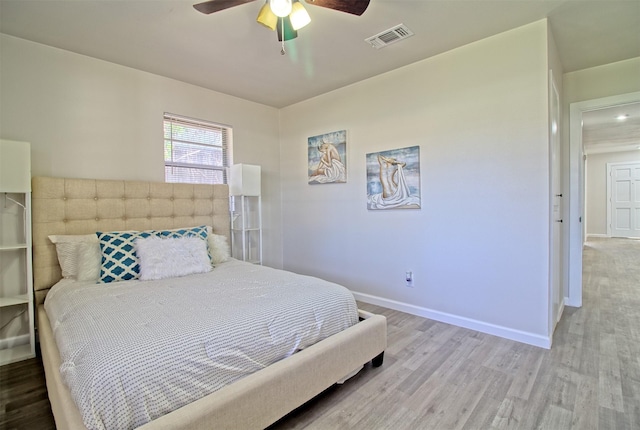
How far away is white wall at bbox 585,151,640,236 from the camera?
8.71 m

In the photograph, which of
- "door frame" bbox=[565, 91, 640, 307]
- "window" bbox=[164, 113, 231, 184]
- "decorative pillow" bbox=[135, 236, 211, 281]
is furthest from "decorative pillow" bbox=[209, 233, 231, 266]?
"door frame" bbox=[565, 91, 640, 307]

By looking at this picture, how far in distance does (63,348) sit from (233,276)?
1.14 metres

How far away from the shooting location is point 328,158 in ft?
12.4

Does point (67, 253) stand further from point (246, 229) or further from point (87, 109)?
point (246, 229)

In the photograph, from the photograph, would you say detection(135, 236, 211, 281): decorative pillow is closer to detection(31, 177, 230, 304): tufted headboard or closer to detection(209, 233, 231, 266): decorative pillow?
detection(209, 233, 231, 266): decorative pillow

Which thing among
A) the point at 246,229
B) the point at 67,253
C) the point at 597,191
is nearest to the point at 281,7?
the point at 67,253

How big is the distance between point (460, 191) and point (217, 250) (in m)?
2.40

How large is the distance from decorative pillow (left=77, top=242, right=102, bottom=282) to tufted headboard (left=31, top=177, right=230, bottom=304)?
31cm

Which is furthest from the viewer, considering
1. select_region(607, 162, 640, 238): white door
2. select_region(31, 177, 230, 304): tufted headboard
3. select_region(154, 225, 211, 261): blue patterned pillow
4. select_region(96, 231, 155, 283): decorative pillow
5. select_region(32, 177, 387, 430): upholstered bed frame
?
select_region(607, 162, 640, 238): white door

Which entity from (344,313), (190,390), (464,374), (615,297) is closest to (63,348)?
(190,390)

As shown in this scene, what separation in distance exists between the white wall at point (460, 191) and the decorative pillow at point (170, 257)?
1712 mm

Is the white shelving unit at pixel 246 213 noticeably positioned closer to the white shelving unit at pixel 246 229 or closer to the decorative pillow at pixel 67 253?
the white shelving unit at pixel 246 229

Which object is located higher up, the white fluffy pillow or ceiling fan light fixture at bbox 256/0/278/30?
ceiling fan light fixture at bbox 256/0/278/30

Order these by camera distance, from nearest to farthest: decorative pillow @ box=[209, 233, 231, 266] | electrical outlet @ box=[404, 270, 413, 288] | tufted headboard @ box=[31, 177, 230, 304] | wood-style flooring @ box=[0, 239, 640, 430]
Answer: wood-style flooring @ box=[0, 239, 640, 430] < tufted headboard @ box=[31, 177, 230, 304] < decorative pillow @ box=[209, 233, 231, 266] < electrical outlet @ box=[404, 270, 413, 288]
